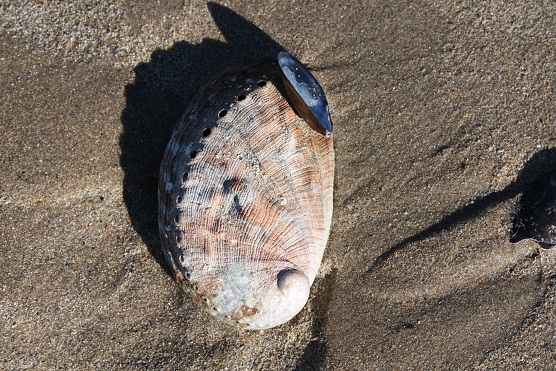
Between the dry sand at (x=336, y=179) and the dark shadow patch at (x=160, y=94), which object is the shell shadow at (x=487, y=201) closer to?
the dry sand at (x=336, y=179)

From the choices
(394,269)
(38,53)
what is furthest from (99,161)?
(394,269)

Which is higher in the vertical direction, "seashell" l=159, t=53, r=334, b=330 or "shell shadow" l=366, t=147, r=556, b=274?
"seashell" l=159, t=53, r=334, b=330

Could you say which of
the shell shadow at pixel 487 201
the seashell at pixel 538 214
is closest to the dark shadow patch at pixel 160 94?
the shell shadow at pixel 487 201

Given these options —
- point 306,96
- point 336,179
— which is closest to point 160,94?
point 306,96

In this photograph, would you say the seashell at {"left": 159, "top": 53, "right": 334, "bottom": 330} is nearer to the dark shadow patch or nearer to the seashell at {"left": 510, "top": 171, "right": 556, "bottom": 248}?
the dark shadow patch

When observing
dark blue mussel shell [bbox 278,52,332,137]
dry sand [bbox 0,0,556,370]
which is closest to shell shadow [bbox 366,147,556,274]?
dry sand [bbox 0,0,556,370]

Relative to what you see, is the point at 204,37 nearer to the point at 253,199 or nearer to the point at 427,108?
the point at 253,199
